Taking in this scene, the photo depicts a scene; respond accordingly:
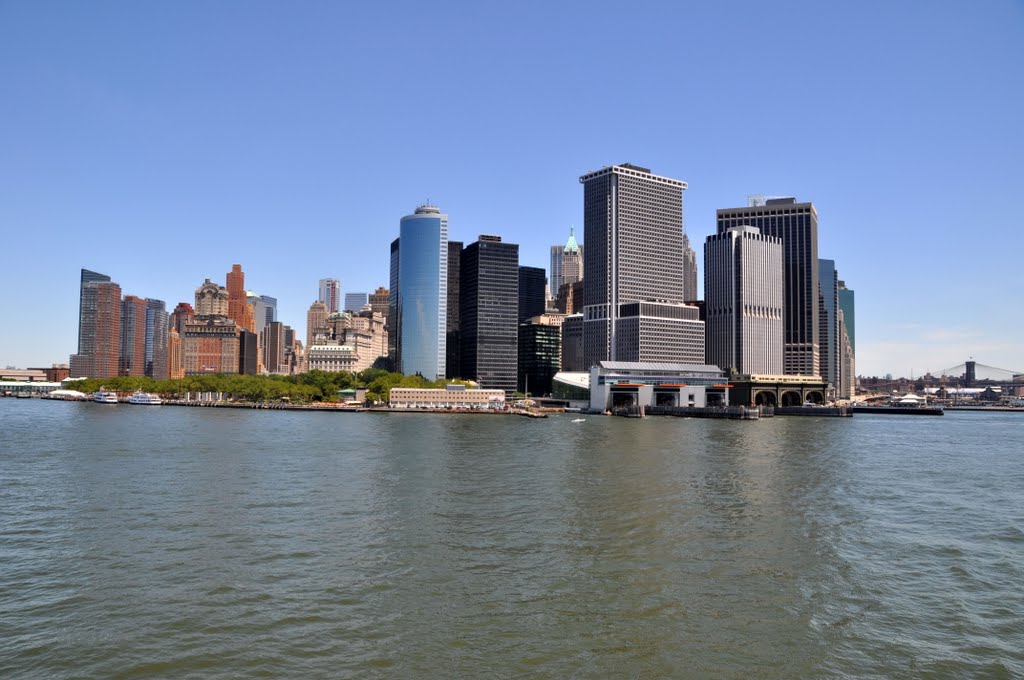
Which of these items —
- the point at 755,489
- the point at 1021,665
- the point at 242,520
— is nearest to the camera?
the point at 1021,665

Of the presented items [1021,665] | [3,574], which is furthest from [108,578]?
[1021,665]

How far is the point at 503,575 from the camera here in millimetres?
29188

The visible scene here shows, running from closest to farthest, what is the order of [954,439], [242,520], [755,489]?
[242,520]
[755,489]
[954,439]

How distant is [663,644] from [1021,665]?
10.6 m

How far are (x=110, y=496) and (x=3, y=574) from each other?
18.1 metres

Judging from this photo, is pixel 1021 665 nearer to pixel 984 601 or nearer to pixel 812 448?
pixel 984 601

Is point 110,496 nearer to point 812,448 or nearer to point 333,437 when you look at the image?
point 333,437

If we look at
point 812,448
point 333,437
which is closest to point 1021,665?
point 812,448

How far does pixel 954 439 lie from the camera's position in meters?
114

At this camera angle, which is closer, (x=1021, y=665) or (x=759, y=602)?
(x=1021, y=665)

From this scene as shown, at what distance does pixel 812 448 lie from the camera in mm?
93875

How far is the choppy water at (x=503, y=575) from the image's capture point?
70.8 feet

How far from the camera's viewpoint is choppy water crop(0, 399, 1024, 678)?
850 inches

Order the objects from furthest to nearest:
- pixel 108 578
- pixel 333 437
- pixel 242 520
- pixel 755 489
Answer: pixel 333 437
pixel 755 489
pixel 242 520
pixel 108 578
